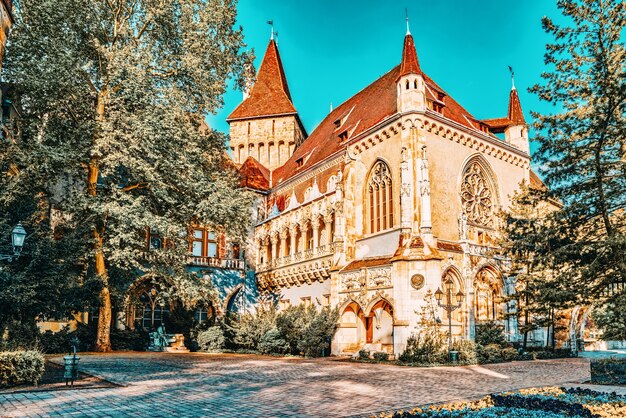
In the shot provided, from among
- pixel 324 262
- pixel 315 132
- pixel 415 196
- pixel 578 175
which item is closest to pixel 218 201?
pixel 324 262

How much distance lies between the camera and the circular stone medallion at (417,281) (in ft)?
63.7

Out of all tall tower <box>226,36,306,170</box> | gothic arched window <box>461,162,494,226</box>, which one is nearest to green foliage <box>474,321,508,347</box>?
gothic arched window <box>461,162,494,226</box>

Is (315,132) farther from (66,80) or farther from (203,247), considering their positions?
(66,80)

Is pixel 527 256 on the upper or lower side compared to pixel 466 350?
upper

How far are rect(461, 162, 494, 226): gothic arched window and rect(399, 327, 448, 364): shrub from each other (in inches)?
275

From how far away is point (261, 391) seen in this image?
33.8 ft

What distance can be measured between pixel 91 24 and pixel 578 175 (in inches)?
789

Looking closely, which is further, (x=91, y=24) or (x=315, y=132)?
(x=315, y=132)

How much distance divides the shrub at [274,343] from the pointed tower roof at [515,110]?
57.0 ft

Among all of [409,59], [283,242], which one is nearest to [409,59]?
[409,59]

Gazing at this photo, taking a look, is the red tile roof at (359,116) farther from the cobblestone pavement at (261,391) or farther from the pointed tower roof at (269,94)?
the cobblestone pavement at (261,391)

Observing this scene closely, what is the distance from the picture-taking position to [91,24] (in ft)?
70.5

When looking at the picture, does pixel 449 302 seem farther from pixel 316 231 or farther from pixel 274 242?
pixel 274 242

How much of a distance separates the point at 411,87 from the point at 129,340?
18891 millimetres
